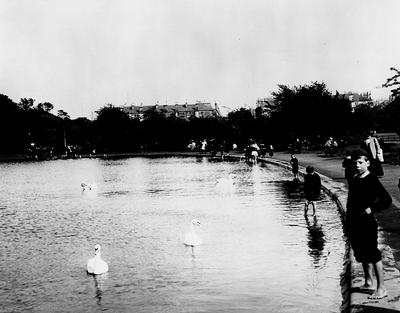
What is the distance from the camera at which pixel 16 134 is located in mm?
89000

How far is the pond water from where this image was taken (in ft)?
25.6

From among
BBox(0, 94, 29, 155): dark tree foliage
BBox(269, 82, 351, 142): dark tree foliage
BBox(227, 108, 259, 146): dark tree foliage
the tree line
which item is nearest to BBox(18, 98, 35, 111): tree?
the tree line

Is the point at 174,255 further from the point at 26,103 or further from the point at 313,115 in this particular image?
the point at 26,103

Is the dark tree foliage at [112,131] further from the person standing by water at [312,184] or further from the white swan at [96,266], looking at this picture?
the white swan at [96,266]

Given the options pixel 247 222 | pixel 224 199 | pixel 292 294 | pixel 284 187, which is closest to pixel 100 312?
pixel 292 294

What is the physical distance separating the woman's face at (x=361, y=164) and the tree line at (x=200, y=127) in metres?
48.8

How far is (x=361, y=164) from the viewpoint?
21.5 ft

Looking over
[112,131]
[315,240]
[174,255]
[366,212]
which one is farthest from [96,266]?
[112,131]

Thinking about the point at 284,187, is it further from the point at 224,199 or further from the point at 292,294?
the point at 292,294

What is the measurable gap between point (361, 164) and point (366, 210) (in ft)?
1.70

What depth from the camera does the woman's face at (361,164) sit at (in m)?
6.56

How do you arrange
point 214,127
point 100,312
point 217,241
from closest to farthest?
→ point 100,312, point 217,241, point 214,127

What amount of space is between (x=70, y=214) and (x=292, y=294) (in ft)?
35.1

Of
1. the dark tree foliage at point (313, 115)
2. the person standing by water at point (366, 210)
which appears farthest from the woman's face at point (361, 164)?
the dark tree foliage at point (313, 115)
